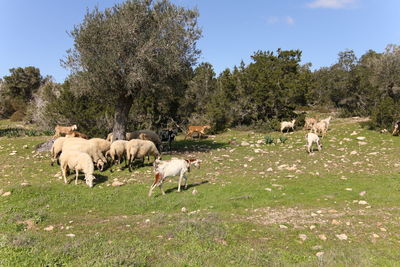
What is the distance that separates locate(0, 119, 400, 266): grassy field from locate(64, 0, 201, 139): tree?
473 cm

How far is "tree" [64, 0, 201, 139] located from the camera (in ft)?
49.2

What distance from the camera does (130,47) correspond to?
603 inches

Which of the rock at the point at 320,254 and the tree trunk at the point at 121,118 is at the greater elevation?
the tree trunk at the point at 121,118

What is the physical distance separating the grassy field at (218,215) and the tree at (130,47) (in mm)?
4727

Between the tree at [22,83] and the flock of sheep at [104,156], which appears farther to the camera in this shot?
the tree at [22,83]

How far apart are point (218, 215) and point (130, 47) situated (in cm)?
1030

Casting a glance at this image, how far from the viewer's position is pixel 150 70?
15.9m

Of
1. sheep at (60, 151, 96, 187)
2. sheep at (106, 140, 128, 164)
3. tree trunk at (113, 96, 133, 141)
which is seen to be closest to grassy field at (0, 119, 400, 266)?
sheep at (60, 151, 96, 187)

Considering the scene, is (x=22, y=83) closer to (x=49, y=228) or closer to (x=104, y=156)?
(x=104, y=156)

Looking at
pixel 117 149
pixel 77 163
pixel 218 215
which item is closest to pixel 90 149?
pixel 117 149

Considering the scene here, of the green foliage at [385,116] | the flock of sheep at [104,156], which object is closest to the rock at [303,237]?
the flock of sheep at [104,156]

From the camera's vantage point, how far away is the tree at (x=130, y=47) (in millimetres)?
15000

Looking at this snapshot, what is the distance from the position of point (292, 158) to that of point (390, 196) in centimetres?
649

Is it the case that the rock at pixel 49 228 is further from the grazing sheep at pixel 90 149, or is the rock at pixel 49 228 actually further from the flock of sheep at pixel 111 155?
the grazing sheep at pixel 90 149
